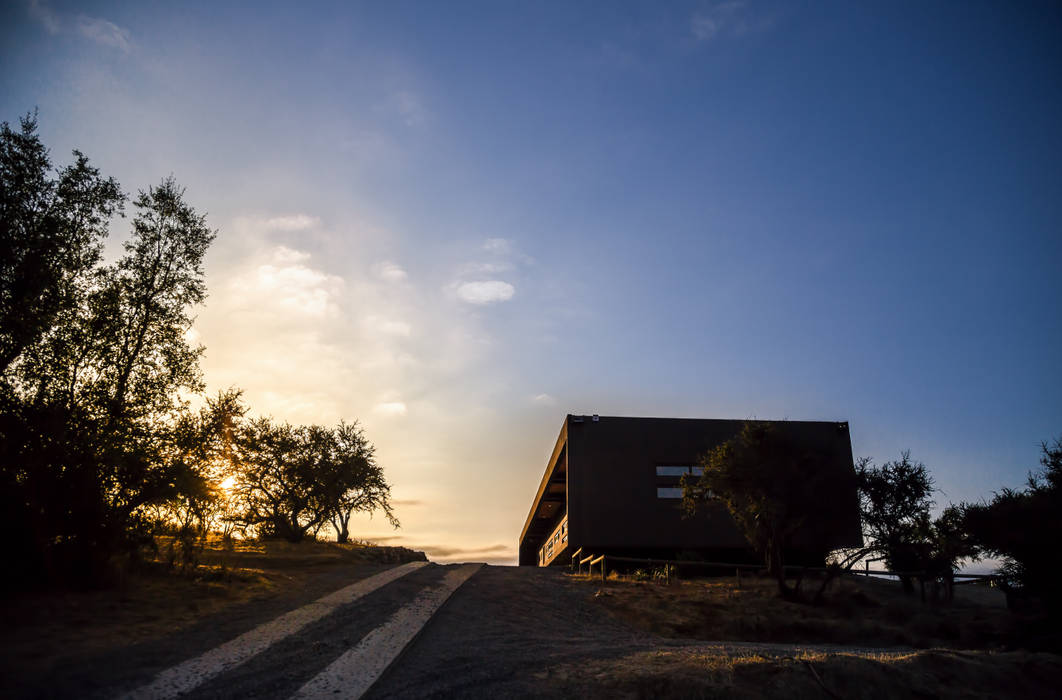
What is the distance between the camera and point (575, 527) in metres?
36.5

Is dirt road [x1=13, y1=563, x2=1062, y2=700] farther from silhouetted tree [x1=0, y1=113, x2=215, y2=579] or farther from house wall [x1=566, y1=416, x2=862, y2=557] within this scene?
house wall [x1=566, y1=416, x2=862, y2=557]

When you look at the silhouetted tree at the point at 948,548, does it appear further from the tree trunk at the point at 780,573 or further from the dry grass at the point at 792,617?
the tree trunk at the point at 780,573

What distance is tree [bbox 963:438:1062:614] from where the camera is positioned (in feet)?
56.9

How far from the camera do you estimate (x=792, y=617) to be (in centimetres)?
1752

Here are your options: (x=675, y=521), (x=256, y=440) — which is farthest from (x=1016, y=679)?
(x=256, y=440)

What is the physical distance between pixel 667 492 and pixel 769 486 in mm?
15129

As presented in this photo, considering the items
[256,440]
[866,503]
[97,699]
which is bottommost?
[97,699]

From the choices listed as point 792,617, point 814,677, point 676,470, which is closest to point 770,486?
point 792,617

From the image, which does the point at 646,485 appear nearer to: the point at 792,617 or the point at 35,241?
the point at 792,617

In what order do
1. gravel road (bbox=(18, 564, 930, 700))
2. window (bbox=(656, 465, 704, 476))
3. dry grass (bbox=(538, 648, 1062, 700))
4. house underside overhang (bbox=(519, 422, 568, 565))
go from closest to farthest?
dry grass (bbox=(538, 648, 1062, 700)) → gravel road (bbox=(18, 564, 930, 700)) → window (bbox=(656, 465, 704, 476)) → house underside overhang (bbox=(519, 422, 568, 565))

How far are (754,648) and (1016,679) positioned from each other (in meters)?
4.58

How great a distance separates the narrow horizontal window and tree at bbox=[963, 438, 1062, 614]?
1731cm

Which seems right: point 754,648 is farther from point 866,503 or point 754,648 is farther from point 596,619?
point 866,503

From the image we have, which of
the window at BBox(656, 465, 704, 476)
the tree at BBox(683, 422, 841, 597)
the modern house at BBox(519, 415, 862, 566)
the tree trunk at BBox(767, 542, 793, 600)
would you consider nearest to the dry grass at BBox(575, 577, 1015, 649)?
the tree trunk at BBox(767, 542, 793, 600)
